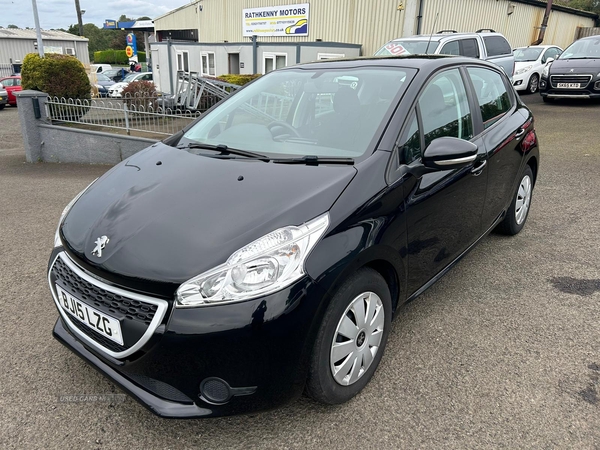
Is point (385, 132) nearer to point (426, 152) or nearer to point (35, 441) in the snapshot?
point (426, 152)

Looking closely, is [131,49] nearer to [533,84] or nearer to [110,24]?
[110,24]

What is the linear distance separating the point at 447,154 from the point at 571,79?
40.2 feet

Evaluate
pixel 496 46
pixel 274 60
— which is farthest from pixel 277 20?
pixel 496 46

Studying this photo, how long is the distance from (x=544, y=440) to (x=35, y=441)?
235 cm

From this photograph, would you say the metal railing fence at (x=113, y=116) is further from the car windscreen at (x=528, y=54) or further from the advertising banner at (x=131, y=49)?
the advertising banner at (x=131, y=49)

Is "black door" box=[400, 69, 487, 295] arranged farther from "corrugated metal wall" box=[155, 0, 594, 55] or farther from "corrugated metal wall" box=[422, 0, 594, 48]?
"corrugated metal wall" box=[155, 0, 594, 55]

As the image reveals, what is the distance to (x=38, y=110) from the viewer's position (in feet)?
29.0

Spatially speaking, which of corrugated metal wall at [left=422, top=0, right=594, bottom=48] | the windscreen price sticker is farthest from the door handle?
corrugated metal wall at [left=422, top=0, right=594, bottom=48]

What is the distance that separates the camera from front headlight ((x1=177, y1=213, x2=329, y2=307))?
1857mm

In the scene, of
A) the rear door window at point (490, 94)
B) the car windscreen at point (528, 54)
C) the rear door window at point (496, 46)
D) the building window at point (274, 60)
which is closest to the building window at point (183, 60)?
the building window at point (274, 60)

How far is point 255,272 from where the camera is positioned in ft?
6.21

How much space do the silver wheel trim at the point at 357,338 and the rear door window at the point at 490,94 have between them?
1.88m

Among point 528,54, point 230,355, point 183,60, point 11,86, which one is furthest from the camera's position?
point 183,60

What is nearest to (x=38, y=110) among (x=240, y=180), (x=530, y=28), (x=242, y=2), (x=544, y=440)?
(x=240, y=180)
